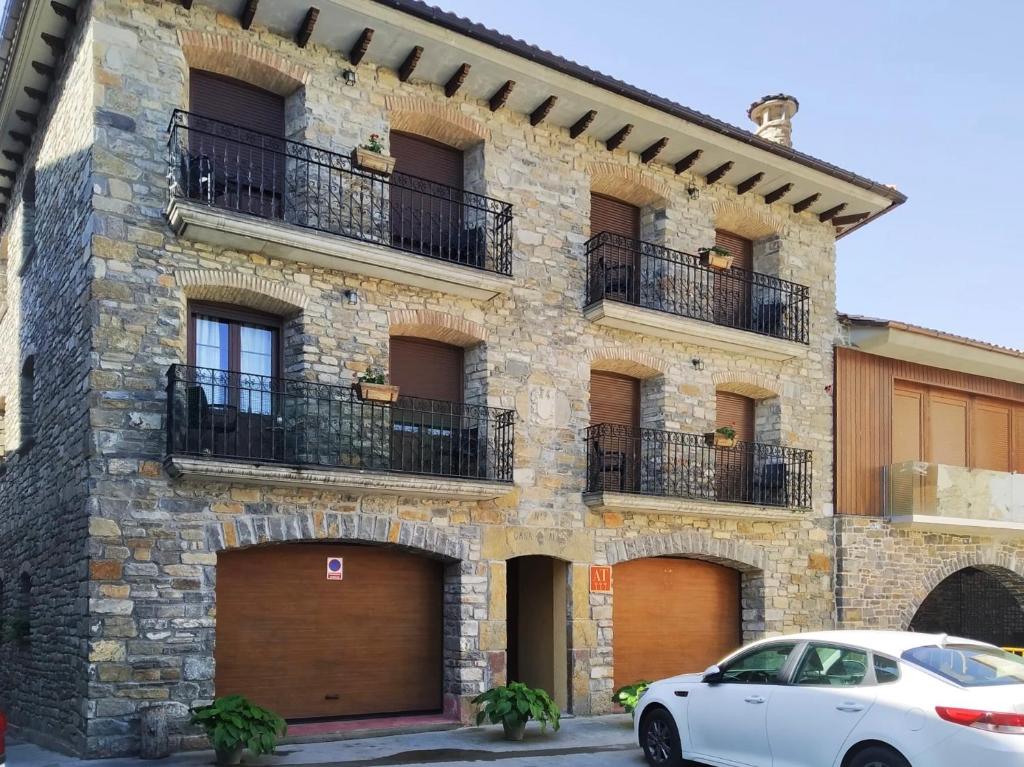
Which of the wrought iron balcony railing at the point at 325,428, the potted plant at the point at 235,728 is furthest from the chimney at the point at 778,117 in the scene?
the potted plant at the point at 235,728

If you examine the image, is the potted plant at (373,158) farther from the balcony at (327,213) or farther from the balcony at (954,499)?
the balcony at (954,499)

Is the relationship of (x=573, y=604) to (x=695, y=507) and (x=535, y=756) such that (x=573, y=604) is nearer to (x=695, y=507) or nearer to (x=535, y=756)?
(x=695, y=507)

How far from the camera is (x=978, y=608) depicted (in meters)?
20.1

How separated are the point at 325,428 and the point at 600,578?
14.8 feet

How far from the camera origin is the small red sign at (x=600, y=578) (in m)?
13.9

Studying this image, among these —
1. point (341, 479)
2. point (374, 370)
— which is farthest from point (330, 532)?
point (374, 370)

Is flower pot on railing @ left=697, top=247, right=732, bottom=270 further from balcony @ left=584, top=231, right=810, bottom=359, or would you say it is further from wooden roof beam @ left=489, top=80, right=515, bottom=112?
wooden roof beam @ left=489, top=80, right=515, bottom=112

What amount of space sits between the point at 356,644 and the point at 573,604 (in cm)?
295

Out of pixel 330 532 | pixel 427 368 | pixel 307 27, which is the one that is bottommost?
pixel 330 532

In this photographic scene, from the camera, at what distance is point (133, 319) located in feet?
35.4

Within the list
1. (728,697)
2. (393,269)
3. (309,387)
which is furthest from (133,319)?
(728,697)

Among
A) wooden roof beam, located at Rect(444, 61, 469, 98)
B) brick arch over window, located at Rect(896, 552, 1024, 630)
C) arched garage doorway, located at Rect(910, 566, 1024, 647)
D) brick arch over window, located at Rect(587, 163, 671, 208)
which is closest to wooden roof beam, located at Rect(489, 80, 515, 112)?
wooden roof beam, located at Rect(444, 61, 469, 98)

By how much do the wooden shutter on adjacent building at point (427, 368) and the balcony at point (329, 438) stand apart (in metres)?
0.29

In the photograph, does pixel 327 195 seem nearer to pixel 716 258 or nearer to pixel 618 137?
pixel 618 137
